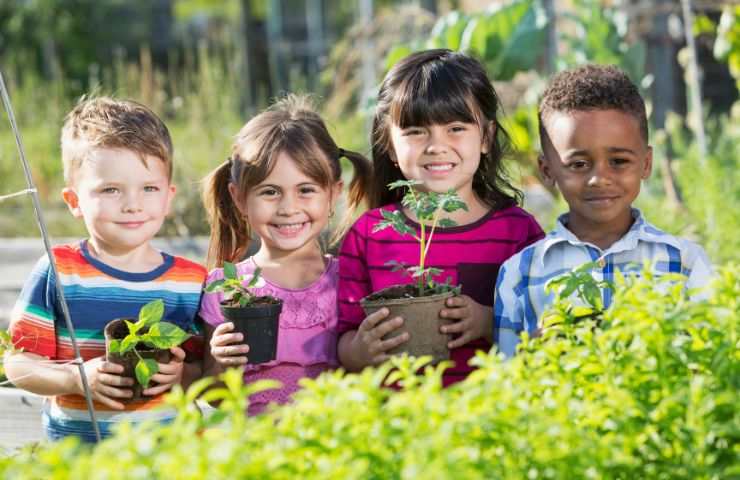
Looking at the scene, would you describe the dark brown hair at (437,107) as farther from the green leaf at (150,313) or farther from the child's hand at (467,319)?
the green leaf at (150,313)

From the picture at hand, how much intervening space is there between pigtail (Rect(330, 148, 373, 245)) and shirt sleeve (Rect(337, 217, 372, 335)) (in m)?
0.32

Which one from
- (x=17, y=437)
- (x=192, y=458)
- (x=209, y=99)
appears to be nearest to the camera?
(x=192, y=458)

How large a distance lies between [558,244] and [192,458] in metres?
1.74

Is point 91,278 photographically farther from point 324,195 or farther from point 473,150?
point 473,150

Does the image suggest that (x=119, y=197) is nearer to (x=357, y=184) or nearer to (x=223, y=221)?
(x=223, y=221)

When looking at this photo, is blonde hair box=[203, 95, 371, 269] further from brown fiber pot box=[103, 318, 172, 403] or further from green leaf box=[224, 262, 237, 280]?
brown fiber pot box=[103, 318, 172, 403]

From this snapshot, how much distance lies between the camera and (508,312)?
2914 mm

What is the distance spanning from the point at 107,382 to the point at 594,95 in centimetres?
152

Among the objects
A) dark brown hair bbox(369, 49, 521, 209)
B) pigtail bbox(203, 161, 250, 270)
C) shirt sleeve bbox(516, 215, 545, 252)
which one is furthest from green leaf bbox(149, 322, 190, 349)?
shirt sleeve bbox(516, 215, 545, 252)

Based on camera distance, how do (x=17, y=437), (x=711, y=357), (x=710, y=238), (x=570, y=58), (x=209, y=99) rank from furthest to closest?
1. (x=209, y=99)
2. (x=570, y=58)
3. (x=710, y=238)
4. (x=17, y=437)
5. (x=711, y=357)

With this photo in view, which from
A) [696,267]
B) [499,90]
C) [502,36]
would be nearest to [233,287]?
[696,267]

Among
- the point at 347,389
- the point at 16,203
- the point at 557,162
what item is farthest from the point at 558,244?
the point at 16,203

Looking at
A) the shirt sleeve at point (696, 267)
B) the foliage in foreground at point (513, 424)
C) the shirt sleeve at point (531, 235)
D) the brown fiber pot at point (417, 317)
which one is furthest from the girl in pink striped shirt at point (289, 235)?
the foliage in foreground at point (513, 424)

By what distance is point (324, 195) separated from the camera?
318 centimetres
